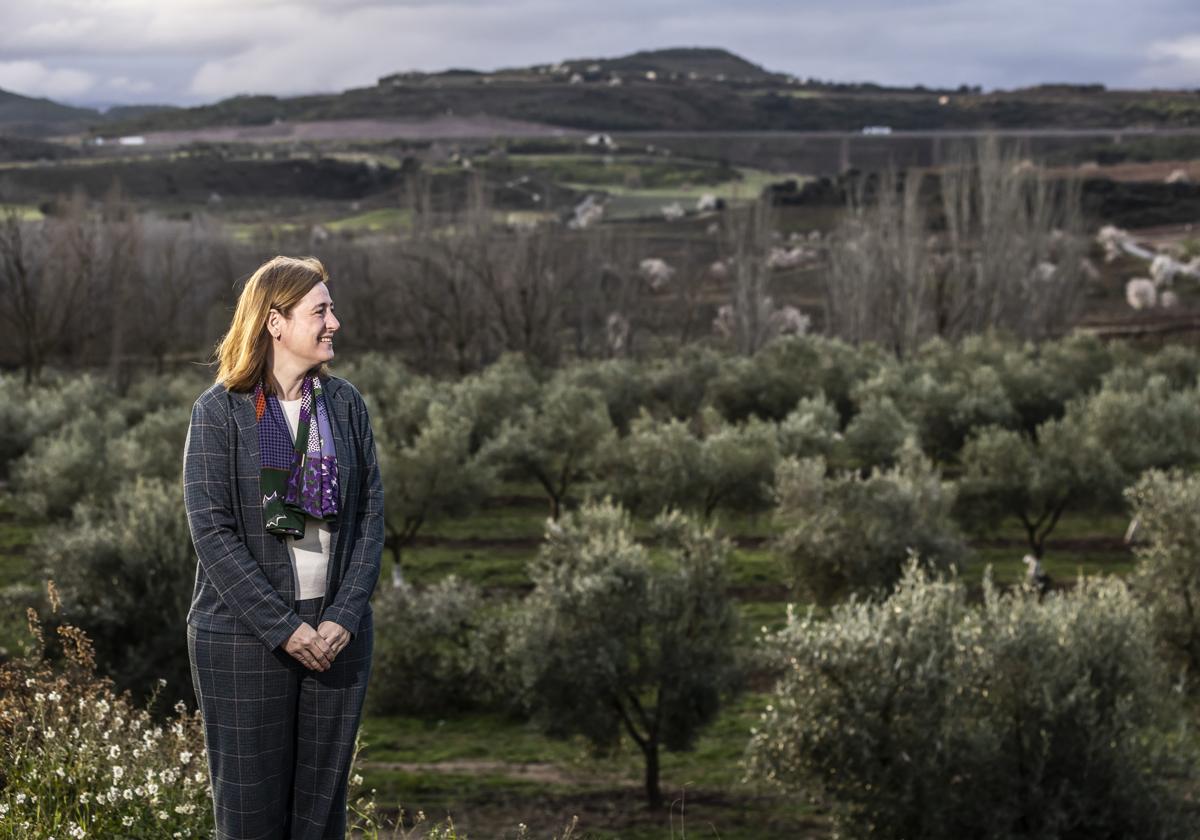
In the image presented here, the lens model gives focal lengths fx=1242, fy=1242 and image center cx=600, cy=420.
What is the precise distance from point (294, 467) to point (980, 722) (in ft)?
47.9

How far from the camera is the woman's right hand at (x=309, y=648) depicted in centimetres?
488

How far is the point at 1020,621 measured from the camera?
18031 mm

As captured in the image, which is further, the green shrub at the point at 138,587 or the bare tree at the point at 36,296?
the bare tree at the point at 36,296

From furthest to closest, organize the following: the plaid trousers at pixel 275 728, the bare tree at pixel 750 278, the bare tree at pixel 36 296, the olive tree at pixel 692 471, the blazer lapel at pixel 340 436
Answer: the bare tree at pixel 750 278 → the bare tree at pixel 36 296 → the olive tree at pixel 692 471 → the blazer lapel at pixel 340 436 → the plaid trousers at pixel 275 728

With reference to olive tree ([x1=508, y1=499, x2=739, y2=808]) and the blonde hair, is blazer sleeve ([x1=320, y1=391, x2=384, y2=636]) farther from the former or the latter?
olive tree ([x1=508, y1=499, x2=739, y2=808])

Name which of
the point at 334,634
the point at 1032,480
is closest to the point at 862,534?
the point at 1032,480

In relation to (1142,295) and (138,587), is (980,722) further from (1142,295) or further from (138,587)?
(1142,295)

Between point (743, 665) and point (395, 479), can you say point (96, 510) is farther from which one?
point (743, 665)

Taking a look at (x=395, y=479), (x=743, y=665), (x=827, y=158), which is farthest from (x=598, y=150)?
(x=743, y=665)

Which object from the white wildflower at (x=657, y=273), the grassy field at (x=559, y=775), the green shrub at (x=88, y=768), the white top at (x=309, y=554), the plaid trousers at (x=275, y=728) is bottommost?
the grassy field at (x=559, y=775)

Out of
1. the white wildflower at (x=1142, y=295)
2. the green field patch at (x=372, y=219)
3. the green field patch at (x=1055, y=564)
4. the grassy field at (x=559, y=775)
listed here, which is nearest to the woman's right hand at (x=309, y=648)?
the grassy field at (x=559, y=775)

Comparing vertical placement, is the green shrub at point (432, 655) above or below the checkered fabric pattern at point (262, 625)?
below

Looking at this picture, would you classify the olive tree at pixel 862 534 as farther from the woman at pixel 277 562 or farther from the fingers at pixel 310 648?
the fingers at pixel 310 648

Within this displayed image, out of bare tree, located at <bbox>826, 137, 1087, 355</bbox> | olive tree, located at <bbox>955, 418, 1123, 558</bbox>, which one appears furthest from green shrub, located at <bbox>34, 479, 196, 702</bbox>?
bare tree, located at <bbox>826, 137, 1087, 355</bbox>
